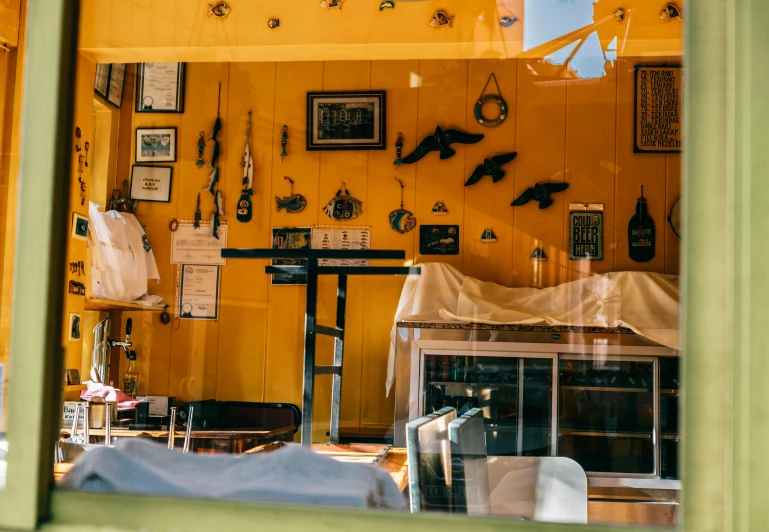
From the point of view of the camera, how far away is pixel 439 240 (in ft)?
20.2

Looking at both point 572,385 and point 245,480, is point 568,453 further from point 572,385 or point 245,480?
point 245,480

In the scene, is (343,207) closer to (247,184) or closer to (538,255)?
(247,184)

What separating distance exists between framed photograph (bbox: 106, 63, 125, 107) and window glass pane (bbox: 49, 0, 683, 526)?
20mm

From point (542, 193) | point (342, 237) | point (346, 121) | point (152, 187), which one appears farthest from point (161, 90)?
point (542, 193)

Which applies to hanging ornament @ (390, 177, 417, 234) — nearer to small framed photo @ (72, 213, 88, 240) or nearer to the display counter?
the display counter

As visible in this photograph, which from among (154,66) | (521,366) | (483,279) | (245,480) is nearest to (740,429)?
(245,480)

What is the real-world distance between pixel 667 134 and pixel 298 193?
2.71m

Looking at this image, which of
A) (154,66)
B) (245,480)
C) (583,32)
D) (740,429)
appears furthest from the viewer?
(154,66)

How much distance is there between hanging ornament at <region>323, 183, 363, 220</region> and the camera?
6293 millimetres

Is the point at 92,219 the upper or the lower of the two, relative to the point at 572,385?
upper

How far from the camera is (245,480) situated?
1.48 m

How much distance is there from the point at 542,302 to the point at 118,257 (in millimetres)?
2874

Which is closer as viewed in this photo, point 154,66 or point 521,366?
point 521,366

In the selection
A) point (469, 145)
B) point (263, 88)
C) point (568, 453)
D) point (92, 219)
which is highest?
point (263, 88)
